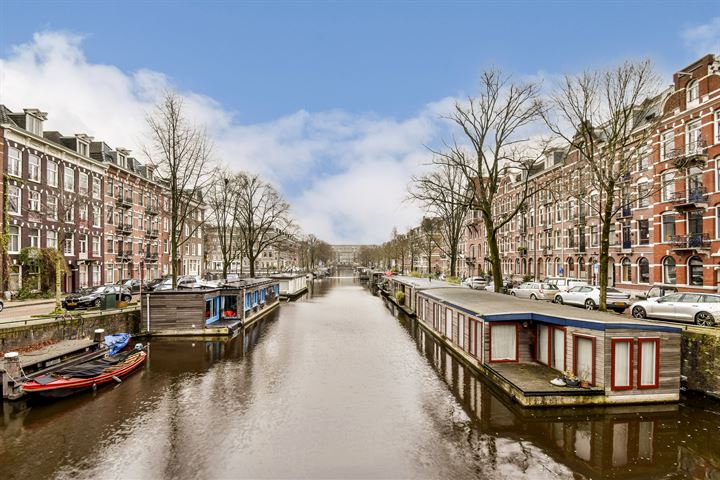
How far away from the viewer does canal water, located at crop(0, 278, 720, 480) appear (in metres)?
10.0

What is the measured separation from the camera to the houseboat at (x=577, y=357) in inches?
546

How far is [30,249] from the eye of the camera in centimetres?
3566

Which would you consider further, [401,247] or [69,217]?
[401,247]

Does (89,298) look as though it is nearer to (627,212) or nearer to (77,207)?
(77,207)

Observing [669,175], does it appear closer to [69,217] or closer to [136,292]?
[136,292]

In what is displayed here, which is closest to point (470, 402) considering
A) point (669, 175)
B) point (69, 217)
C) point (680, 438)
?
point (680, 438)

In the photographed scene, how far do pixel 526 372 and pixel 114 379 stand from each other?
16.1m

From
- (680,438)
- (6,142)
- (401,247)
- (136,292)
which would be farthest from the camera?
(401,247)

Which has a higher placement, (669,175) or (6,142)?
(6,142)

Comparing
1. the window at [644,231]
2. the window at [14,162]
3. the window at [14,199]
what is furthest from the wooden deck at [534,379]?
the window at [14,162]

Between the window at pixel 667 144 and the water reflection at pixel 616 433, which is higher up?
the window at pixel 667 144

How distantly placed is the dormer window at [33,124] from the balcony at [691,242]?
178 ft

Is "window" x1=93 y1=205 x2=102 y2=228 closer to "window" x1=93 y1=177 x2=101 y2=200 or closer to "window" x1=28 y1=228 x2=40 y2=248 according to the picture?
"window" x1=93 y1=177 x2=101 y2=200

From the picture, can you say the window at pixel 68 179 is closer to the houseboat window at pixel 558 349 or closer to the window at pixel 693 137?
the houseboat window at pixel 558 349
